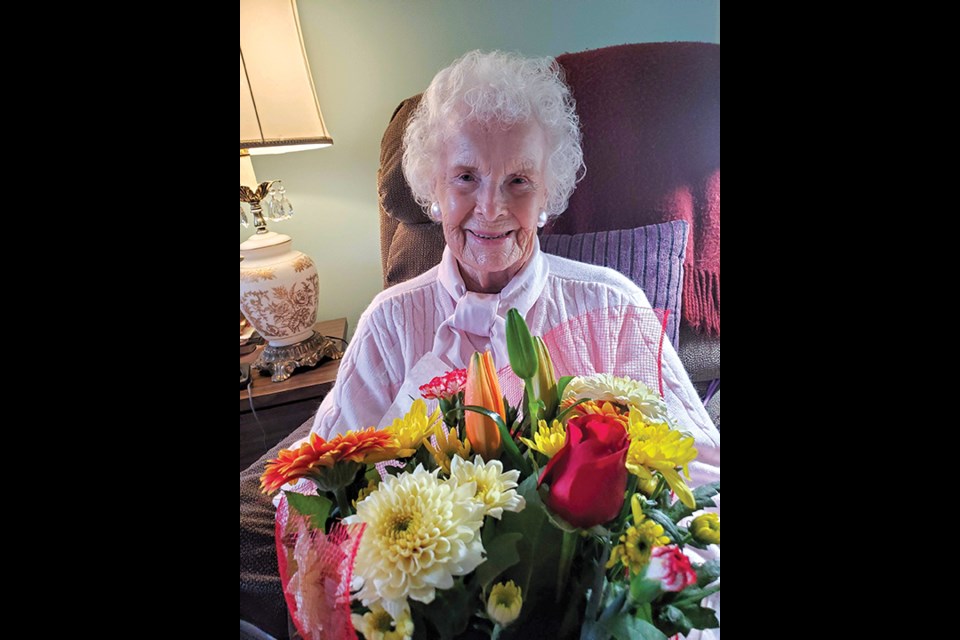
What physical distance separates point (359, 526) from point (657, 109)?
18.9 inches

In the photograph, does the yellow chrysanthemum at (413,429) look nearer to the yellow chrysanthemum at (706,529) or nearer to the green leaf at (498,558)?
the green leaf at (498,558)

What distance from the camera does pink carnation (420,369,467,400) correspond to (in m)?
0.54

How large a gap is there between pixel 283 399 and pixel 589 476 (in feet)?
1.04

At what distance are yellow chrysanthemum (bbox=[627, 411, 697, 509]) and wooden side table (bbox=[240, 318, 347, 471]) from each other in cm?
30

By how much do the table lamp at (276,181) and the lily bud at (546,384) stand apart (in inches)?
8.5

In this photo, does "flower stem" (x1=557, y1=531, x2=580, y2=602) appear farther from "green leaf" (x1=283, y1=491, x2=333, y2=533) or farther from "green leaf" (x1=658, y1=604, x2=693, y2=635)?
"green leaf" (x1=283, y1=491, x2=333, y2=533)

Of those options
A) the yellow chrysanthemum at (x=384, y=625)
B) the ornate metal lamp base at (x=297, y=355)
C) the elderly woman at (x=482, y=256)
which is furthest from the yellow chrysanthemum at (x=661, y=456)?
the ornate metal lamp base at (x=297, y=355)

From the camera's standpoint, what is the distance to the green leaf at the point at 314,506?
0.47 meters

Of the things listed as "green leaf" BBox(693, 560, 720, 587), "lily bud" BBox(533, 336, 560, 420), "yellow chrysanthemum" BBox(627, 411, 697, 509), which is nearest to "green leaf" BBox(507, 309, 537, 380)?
"lily bud" BBox(533, 336, 560, 420)

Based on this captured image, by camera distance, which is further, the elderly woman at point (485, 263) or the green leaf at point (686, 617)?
the elderly woman at point (485, 263)
